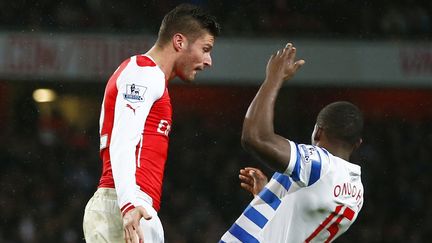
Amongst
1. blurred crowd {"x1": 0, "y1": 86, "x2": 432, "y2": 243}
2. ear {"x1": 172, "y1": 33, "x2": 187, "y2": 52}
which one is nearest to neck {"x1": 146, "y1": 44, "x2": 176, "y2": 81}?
ear {"x1": 172, "y1": 33, "x2": 187, "y2": 52}

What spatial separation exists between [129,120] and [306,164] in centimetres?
73

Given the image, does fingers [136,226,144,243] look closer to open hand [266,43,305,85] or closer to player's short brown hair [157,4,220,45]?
open hand [266,43,305,85]

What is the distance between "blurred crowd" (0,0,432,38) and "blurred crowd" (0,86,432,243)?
68.6 inches

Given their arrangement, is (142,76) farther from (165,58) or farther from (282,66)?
(282,66)

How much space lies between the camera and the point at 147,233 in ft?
11.7

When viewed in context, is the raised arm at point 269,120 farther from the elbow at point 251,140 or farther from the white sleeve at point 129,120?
the white sleeve at point 129,120

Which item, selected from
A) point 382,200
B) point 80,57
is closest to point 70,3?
point 80,57

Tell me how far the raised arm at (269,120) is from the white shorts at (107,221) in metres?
0.47

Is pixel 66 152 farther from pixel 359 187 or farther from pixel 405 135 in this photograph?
pixel 359 187

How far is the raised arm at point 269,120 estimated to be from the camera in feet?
11.4

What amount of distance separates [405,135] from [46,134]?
5.78 m

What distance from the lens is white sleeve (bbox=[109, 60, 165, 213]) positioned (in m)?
3.44

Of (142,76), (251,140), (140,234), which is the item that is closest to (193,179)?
(142,76)

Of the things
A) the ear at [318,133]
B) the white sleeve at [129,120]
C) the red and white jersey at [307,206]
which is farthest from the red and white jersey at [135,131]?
the ear at [318,133]
